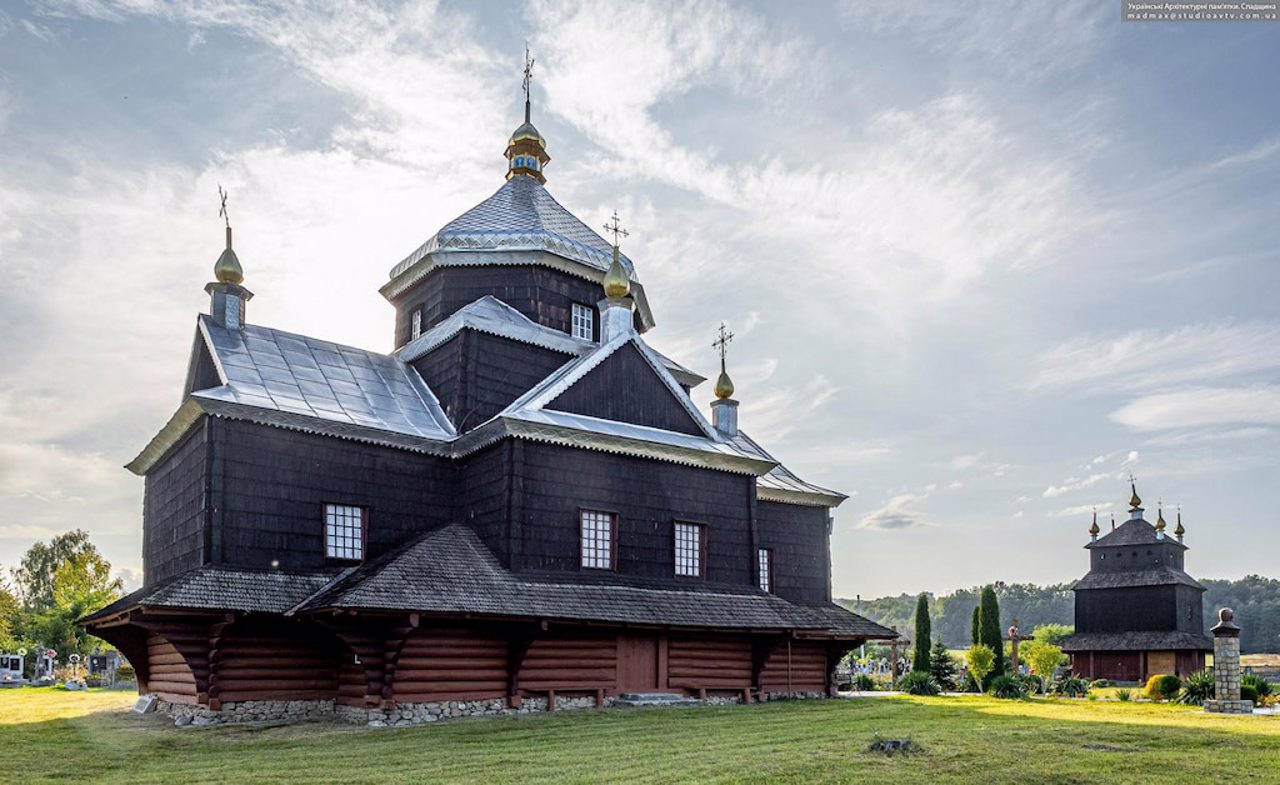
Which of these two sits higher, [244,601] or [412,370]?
[412,370]

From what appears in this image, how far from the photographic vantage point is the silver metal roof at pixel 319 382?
21.8 m

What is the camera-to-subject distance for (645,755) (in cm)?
1400

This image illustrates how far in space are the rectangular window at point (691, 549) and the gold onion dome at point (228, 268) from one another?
11596 mm

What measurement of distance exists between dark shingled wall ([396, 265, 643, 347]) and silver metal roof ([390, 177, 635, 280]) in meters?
→ 0.59

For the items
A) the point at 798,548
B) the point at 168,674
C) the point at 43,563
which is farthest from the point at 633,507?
the point at 43,563

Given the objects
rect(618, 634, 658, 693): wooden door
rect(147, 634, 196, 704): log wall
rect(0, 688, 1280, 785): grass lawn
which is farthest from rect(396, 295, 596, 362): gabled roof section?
rect(0, 688, 1280, 785): grass lawn

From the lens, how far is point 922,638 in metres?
35.6

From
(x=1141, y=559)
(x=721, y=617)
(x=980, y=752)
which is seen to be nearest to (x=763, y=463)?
(x=721, y=617)

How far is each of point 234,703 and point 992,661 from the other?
21268 millimetres

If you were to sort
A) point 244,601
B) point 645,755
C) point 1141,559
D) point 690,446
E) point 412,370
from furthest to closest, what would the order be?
point 1141,559
point 412,370
point 690,446
point 244,601
point 645,755

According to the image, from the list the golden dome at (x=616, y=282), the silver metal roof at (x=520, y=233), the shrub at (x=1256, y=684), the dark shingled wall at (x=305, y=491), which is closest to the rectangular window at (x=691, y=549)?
the dark shingled wall at (x=305, y=491)

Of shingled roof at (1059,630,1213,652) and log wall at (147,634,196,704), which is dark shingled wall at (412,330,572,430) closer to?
log wall at (147,634,196,704)

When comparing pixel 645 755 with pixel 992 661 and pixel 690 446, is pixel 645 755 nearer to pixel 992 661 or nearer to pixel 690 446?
pixel 690 446

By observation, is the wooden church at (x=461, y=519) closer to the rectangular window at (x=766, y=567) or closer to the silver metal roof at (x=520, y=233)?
the silver metal roof at (x=520, y=233)
